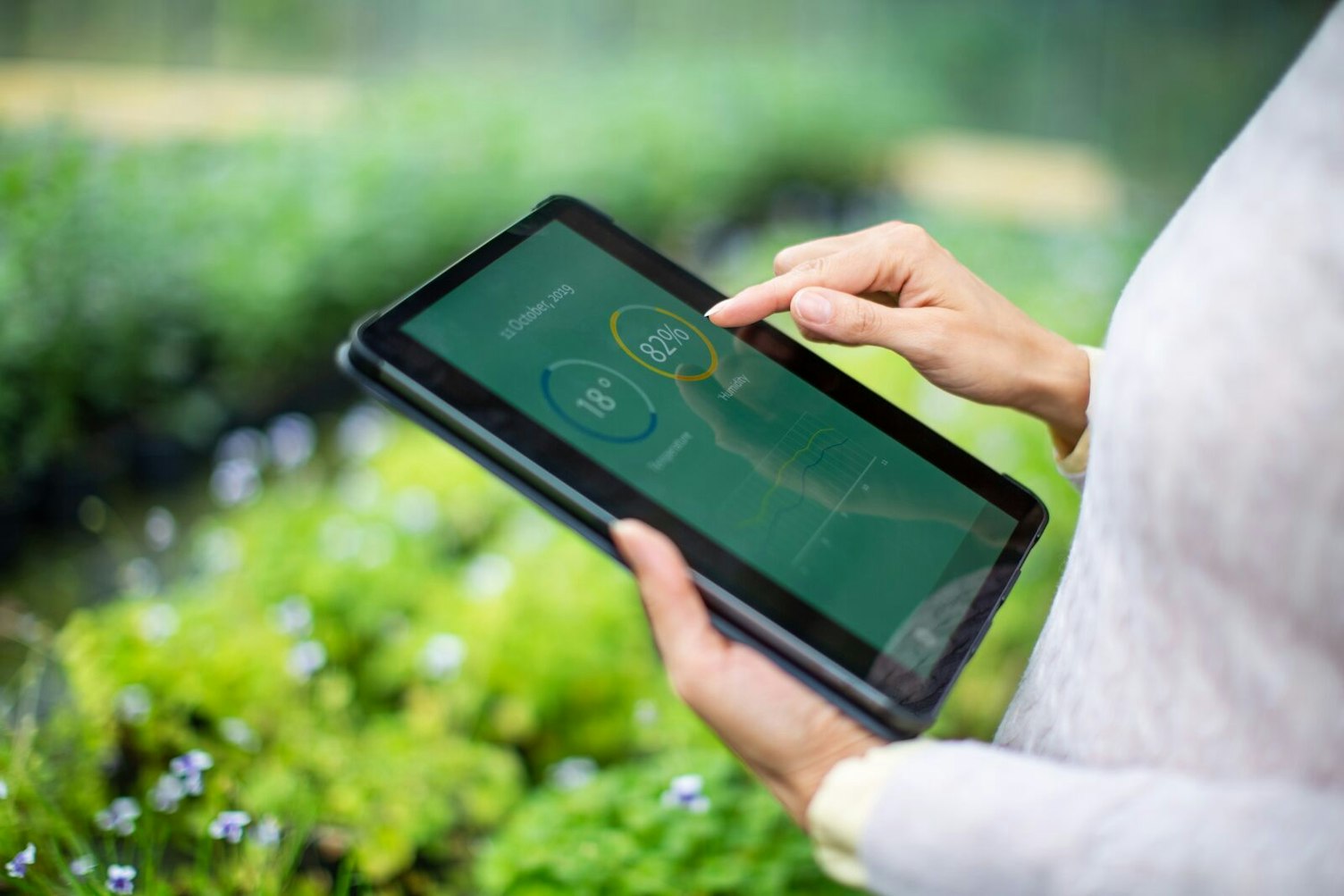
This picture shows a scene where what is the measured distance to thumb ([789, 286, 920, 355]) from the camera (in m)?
0.98

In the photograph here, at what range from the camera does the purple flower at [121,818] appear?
1218mm

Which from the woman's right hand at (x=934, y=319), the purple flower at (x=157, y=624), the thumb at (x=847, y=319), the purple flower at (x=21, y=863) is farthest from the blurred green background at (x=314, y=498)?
the thumb at (x=847, y=319)

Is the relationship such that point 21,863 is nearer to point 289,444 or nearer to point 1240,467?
point 1240,467

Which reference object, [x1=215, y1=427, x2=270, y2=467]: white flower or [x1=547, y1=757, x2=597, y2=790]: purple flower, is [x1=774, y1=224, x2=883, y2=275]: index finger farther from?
[x1=215, y1=427, x2=270, y2=467]: white flower

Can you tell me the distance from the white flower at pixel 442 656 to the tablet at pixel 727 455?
94 centimetres

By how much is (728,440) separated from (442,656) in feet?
3.29

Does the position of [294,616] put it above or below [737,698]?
below

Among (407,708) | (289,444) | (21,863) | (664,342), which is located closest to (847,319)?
(664,342)

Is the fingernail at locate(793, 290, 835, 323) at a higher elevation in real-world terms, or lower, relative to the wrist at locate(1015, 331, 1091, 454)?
higher

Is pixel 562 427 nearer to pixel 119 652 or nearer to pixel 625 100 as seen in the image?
pixel 119 652

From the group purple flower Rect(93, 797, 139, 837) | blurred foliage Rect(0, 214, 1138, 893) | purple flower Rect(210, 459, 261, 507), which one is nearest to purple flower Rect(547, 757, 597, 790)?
blurred foliage Rect(0, 214, 1138, 893)

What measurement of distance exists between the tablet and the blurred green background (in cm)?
27

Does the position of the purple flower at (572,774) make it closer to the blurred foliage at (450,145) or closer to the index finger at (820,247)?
the index finger at (820,247)

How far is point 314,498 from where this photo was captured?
2404 mm
